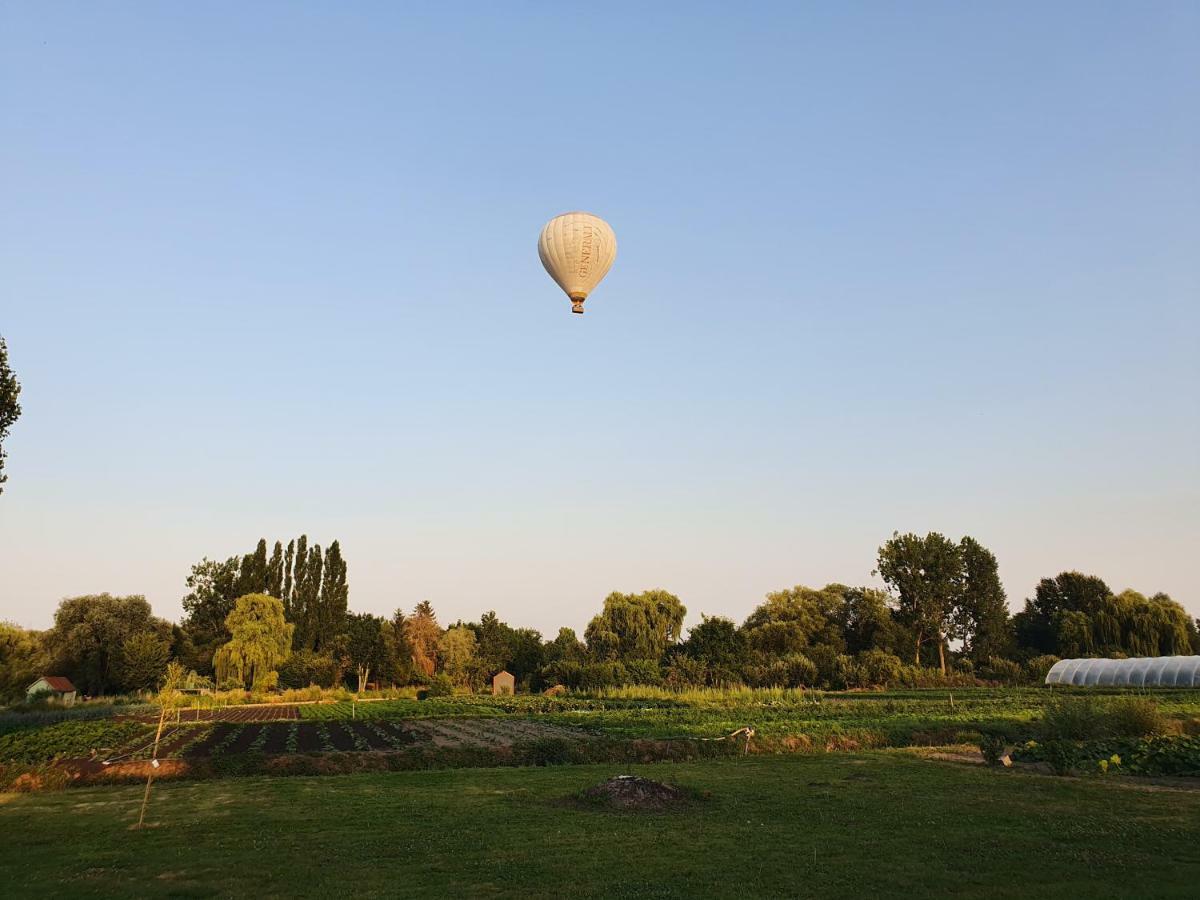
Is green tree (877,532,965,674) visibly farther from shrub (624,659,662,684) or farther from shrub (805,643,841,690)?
shrub (624,659,662,684)

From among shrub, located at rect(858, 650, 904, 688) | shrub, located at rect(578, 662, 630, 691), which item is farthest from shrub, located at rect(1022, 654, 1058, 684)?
shrub, located at rect(578, 662, 630, 691)

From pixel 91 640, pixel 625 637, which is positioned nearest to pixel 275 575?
pixel 91 640

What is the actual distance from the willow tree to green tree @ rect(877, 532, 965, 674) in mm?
60566

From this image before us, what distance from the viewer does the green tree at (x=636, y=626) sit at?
8144 cm

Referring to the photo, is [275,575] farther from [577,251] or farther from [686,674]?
[577,251]

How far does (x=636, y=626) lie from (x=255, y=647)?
3578cm

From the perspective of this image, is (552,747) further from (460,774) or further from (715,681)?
(715,681)

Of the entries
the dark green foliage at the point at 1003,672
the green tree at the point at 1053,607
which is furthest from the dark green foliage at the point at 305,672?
the green tree at the point at 1053,607

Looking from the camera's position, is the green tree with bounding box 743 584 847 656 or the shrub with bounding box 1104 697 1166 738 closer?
the shrub with bounding box 1104 697 1166 738

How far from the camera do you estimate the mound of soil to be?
16625 mm

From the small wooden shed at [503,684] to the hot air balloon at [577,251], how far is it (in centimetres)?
4846

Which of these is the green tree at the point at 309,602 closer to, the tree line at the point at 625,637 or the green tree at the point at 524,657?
the tree line at the point at 625,637

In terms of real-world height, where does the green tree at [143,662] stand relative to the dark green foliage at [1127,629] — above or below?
below

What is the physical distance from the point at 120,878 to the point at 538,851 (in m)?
5.89
